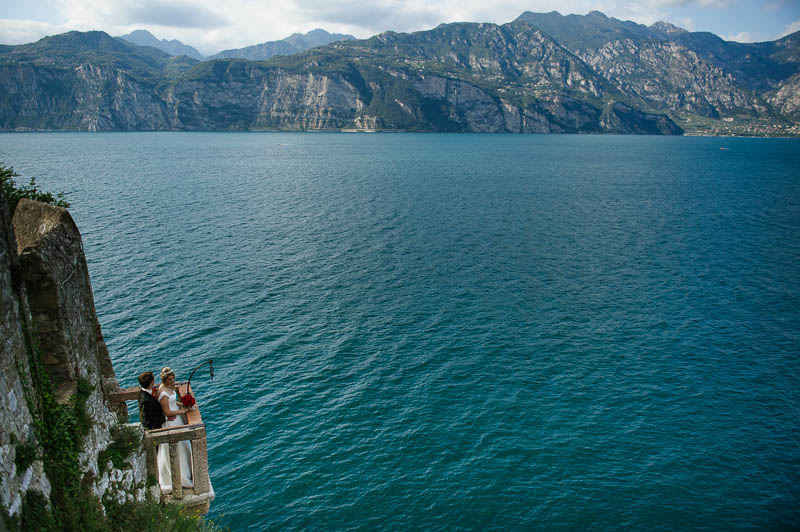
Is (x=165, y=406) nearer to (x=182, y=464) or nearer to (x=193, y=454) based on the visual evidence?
(x=193, y=454)

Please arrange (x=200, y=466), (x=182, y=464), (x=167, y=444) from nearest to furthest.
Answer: (x=200, y=466) → (x=167, y=444) → (x=182, y=464)

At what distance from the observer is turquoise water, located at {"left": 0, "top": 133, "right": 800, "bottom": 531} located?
25.8m

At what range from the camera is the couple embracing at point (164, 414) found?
18.0 meters

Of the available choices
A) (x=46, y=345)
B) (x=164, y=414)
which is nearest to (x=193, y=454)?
(x=164, y=414)

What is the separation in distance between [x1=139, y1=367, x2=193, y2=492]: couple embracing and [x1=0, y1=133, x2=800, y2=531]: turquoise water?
5342 mm

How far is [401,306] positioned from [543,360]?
14590 mm

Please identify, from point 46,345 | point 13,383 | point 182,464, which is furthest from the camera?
point 182,464

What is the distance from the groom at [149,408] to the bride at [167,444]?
22 cm

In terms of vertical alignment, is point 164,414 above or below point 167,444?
above

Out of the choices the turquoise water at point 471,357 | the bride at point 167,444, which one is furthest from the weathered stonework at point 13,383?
the turquoise water at point 471,357

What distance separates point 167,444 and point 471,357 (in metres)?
24.2

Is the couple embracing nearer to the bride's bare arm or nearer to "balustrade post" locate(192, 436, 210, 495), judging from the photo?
the bride's bare arm

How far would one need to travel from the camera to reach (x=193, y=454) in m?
18.7

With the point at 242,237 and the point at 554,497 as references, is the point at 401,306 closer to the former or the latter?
the point at 554,497
